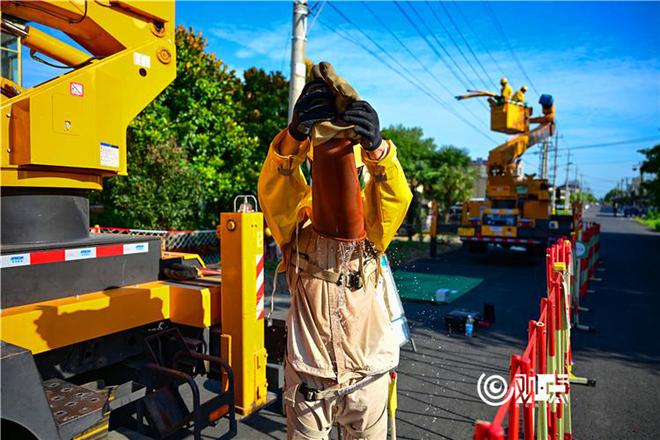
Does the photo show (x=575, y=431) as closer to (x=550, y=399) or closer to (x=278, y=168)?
(x=550, y=399)

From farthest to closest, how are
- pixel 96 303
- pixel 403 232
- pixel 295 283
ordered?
pixel 403 232
pixel 96 303
pixel 295 283

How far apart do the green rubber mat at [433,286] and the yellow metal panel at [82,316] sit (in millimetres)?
4842

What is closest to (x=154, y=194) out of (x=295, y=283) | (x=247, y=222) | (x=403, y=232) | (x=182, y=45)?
(x=182, y=45)

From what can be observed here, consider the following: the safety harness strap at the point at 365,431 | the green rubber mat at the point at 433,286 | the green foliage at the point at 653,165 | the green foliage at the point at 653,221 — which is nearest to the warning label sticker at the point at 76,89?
the safety harness strap at the point at 365,431

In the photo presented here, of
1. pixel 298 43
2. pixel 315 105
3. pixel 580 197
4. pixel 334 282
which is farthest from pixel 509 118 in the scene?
pixel 580 197

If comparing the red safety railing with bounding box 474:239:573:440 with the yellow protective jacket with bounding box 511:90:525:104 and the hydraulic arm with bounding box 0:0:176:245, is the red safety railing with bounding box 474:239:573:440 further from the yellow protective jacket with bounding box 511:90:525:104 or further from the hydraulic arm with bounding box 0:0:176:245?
the yellow protective jacket with bounding box 511:90:525:104

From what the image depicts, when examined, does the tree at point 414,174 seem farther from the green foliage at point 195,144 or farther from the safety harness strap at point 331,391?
the safety harness strap at point 331,391

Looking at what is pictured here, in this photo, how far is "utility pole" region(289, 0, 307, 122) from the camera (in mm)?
7926

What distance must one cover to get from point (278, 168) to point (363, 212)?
16.2 inches

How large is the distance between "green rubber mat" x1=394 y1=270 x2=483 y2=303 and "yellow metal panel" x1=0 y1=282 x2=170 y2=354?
4.84m

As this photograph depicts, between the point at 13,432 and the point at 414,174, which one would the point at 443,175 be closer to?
the point at 414,174

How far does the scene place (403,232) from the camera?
17828mm

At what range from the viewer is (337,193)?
67.3 inches

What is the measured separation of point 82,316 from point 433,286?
777cm
